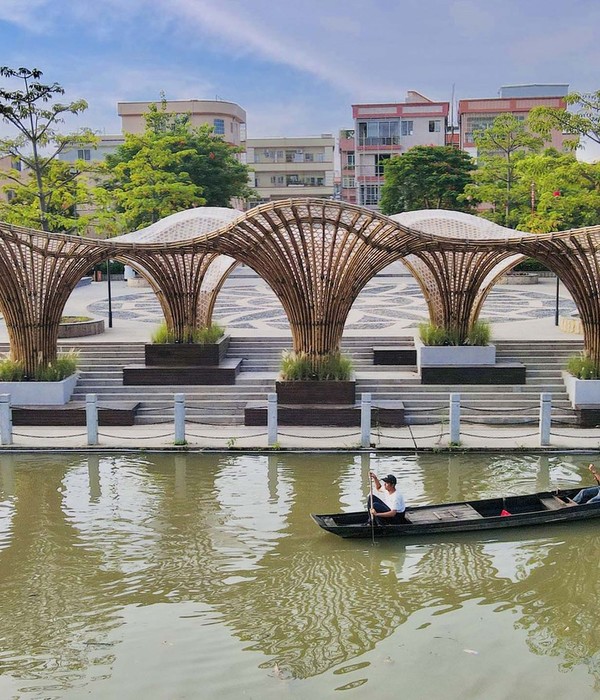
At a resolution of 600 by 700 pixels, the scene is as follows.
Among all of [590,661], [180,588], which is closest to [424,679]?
[590,661]

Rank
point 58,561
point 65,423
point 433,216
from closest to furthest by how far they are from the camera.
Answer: point 58,561
point 65,423
point 433,216

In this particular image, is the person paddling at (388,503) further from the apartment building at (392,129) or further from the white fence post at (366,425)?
the apartment building at (392,129)

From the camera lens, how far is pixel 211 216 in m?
21.4

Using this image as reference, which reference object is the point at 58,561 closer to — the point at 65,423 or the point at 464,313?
the point at 65,423

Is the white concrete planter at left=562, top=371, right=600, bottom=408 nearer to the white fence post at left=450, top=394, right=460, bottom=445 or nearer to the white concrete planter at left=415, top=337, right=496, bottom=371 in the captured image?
the white concrete planter at left=415, top=337, right=496, bottom=371

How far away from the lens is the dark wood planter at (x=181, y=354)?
19312mm

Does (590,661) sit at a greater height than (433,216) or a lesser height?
lesser

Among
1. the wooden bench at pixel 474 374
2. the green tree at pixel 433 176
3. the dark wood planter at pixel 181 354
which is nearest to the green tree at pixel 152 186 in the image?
the green tree at pixel 433 176

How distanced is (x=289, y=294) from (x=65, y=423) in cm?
542

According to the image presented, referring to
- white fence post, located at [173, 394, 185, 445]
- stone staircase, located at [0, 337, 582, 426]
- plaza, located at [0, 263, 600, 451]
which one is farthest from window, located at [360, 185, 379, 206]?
white fence post, located at [173, 394, 185, 445]

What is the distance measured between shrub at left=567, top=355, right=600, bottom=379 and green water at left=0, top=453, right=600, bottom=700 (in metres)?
4.35

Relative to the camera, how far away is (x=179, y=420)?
15562mm

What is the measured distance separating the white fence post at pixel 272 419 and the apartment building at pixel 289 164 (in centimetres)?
5920

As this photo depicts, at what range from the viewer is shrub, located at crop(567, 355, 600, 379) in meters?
17.5
